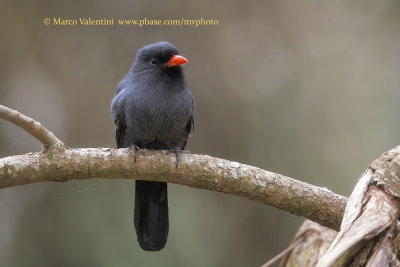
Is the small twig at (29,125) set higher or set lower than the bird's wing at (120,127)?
lower

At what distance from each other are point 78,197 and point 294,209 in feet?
8.82

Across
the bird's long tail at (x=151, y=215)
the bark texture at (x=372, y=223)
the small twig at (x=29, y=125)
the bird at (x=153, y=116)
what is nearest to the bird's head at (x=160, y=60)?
the bird at (x=153, y=116)

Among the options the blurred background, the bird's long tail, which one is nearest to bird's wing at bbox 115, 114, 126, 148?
the bird's long tail

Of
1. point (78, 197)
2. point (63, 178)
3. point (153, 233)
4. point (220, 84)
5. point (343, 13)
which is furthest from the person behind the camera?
point (343, 13)

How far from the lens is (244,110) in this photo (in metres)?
6.07

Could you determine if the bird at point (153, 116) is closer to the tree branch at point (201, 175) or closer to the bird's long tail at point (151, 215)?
the bird's long tail at point (151, 215)

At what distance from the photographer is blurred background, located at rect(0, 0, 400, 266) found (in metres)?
5.32

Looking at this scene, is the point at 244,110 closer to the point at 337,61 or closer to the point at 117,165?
the point at 337,61

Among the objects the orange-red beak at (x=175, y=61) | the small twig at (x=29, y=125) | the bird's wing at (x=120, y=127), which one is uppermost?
the orange-red beak at (x=175, y=61)

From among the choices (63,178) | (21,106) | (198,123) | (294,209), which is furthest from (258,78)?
(63,178)

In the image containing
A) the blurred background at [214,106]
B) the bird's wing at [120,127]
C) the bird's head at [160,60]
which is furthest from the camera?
the blurred background at [214,106]

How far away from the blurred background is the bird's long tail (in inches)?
37.9

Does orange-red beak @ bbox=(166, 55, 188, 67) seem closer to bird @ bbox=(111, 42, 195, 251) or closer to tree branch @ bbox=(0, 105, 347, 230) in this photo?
bird @ bbox=(111, 42, 195, 251)

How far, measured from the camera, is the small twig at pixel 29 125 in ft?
9.70
